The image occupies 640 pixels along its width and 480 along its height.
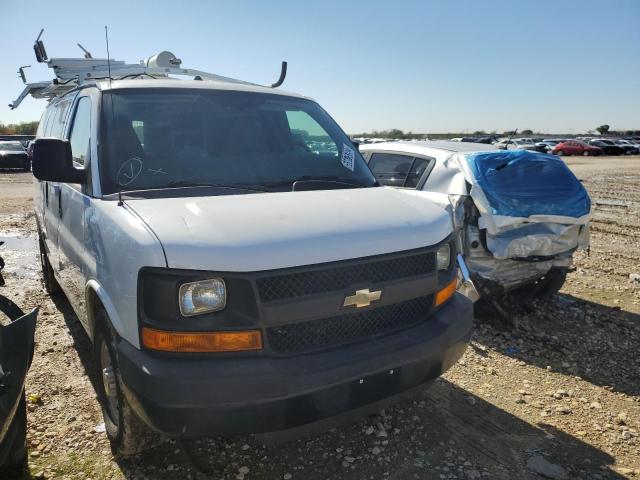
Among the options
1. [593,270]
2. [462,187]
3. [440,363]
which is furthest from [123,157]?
[593,270]

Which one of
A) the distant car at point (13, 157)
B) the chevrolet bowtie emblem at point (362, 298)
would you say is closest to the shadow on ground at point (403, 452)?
the chevrolet bowtie emblem at point (362, 298)

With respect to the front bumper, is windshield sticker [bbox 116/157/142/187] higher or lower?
higher

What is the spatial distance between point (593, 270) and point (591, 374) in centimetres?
338

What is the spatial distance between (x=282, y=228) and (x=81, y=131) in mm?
2008

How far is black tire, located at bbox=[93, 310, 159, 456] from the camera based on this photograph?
2.50 metres

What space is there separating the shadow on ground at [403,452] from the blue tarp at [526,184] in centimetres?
203

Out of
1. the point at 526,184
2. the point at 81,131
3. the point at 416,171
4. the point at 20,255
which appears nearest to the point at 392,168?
the point at 416,171

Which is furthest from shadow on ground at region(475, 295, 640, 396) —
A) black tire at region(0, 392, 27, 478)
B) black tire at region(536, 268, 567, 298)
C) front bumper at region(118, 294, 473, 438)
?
black tire at region(0, 392, 27, 478)

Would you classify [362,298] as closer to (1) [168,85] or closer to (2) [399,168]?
(1) [168,85]

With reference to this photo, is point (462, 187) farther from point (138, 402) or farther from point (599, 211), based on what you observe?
point (599, 211)

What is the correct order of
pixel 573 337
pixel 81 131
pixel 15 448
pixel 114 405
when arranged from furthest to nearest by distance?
pixel 573 337
pixel 81 131
pixel 114 405
pixel 15 448

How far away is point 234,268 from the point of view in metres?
2.06

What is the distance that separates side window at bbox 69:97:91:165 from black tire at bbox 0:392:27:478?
1.53 meters

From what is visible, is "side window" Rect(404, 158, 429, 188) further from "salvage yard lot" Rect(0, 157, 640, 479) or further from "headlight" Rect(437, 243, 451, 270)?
"headlight" Rect(437, 243, 451, 270)
